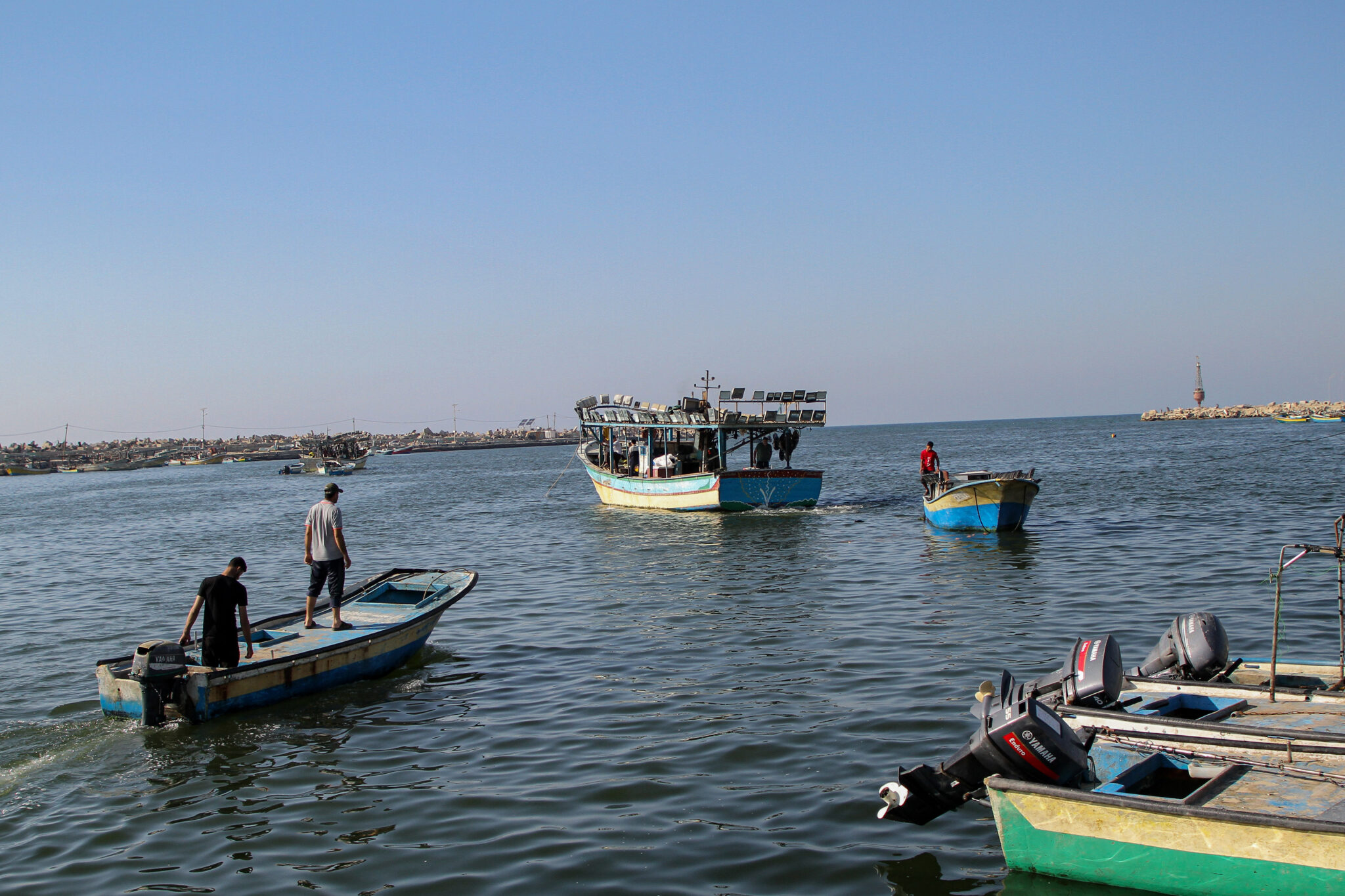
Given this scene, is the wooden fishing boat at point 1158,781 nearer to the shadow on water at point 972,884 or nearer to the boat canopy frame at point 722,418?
the shadow on water at point 972,884

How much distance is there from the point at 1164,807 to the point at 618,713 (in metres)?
Answer: 5.40

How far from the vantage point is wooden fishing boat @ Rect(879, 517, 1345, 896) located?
5.11m

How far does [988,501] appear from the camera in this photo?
22031 mm

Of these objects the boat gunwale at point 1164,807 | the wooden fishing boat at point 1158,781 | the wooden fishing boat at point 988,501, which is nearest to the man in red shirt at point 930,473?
the wooden fishing boat at point 988,501

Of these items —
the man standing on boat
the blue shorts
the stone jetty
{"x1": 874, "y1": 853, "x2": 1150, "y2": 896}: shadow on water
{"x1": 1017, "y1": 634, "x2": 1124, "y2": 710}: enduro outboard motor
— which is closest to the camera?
{"x1": 874, "y1": 853, "x2": 1150, "y2": 896}: shadow on water

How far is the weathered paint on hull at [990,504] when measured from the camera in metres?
21.9

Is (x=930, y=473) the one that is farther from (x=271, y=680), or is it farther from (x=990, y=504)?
(x=271, y=680)

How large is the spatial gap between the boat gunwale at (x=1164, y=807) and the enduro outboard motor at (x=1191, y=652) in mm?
2630

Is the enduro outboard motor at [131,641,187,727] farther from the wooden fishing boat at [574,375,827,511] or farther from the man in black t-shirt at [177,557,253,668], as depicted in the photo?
the wooden fishing boat at [574,375,827,511]

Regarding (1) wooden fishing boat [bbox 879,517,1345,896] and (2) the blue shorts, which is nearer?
(1) wooden fishing boat [bbox 879,517,1345,896]

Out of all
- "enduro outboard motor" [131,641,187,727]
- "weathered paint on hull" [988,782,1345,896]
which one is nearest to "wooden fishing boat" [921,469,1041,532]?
"weathered paint on hull" [988,782,1345,896]

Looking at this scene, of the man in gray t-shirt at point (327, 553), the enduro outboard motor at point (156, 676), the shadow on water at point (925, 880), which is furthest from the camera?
the man in gray t-shirt at point (327, 553)

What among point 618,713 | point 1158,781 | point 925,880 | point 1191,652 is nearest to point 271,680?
point 618,713

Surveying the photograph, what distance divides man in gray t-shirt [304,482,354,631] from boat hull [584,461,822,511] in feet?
57.6
